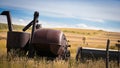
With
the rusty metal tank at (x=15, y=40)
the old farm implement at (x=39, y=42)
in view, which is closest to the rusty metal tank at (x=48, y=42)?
the old farm implement at (x=39, y=42)

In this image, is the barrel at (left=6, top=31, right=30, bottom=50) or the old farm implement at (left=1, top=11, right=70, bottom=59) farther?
the barrel at (left=6, top=31, right=30, bottom=50)

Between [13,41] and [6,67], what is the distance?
3.99 m

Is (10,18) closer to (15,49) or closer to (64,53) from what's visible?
(15,49)

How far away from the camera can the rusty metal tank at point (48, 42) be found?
1520 centimetres

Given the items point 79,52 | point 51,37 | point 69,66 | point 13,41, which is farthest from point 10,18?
point 69,66

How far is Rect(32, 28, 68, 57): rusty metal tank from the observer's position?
599 inches

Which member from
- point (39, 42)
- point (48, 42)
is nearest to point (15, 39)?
point (39, 42)

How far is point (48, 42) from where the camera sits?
15.2 metres

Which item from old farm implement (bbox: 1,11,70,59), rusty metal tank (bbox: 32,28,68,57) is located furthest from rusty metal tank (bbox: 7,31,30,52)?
rusty metal tank (bbox: 32,28,68,57)

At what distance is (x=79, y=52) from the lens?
17.1 metres

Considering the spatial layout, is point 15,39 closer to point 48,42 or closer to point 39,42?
point 39,42

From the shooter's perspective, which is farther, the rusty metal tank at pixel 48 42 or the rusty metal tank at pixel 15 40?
the rusty metal tank at pixel 15 40

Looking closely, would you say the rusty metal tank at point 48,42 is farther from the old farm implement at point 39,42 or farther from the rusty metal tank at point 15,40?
the rusty metal tank at point 15,40

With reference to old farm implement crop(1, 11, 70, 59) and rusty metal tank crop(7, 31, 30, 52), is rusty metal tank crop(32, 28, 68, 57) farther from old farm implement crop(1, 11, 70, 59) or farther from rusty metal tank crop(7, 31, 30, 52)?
Answer: rusty metal tank crop(7, 31, 30, 52)
